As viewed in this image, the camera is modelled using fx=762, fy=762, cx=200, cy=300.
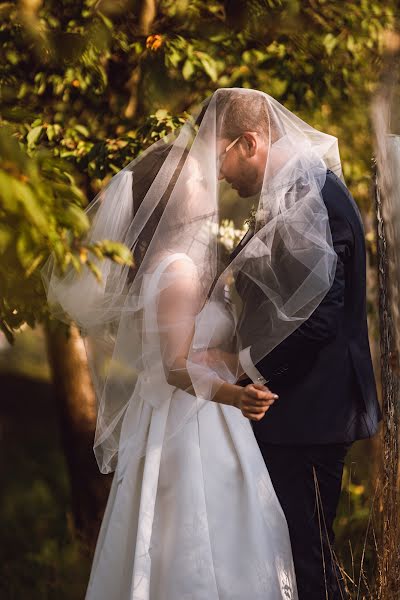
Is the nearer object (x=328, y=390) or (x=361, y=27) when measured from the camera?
(x=328, y=390)

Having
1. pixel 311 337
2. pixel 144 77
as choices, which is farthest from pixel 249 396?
pixel 144 77

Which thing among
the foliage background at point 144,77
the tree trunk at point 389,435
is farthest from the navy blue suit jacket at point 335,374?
the foliage background at point 144,77

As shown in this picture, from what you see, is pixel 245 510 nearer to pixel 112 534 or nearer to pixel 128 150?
pixel 112 534

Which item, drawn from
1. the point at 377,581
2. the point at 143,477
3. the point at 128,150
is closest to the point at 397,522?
the point at 377,581

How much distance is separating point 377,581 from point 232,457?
70 cm

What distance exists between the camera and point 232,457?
8.44 feet

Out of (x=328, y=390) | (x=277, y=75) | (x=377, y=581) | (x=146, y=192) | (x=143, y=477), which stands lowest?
(x=377, y=581)

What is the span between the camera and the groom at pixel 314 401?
2539 mm

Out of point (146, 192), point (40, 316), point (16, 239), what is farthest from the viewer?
point (40, 316)

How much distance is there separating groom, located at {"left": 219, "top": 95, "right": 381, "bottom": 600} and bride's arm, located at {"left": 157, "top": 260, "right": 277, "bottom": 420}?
0.15 m

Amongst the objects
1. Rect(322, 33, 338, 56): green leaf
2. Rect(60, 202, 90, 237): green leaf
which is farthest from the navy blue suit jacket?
Rect(322, 33, 338, 56): green leaf

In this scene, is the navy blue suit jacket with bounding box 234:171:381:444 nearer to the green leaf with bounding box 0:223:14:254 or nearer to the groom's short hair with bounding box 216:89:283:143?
the groom's short hair with bounding box 216:89:283:143

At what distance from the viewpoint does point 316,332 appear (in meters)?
2.42

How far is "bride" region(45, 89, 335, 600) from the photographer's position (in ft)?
8.00
